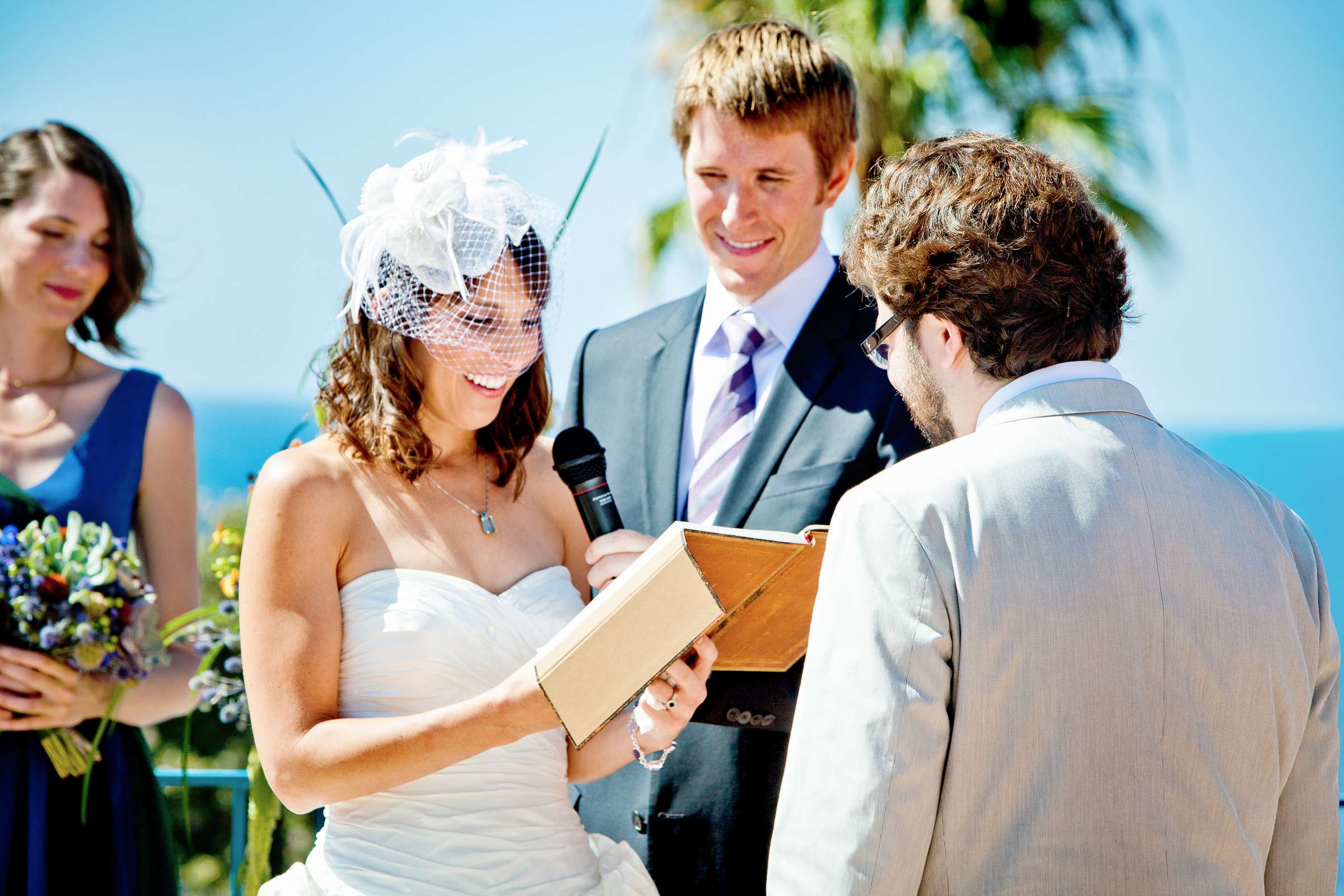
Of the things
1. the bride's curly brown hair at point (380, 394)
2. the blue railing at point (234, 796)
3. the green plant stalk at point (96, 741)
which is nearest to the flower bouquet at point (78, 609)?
the green plant stalk at point (96, 741)

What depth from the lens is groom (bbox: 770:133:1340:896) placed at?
1.46m

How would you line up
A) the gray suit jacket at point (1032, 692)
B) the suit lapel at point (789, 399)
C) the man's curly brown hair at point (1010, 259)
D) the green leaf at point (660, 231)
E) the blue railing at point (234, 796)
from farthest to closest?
the green leaf at point (660, 231) → the blue railing at point (234, 796) → the suit lapel at point (789, 399) → the man's curly brown hair at point (1010, 259) → the gray suit jacket at point (1032, 692)

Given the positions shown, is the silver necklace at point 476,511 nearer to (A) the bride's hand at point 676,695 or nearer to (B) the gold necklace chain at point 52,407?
(A) the bride's hand at point 676,695

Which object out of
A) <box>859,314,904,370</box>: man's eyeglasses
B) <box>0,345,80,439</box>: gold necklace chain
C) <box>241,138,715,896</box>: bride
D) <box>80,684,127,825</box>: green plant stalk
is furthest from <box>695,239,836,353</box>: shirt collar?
<box>0,345,80,439</box>: gold necklace chain

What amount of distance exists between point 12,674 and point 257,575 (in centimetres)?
120

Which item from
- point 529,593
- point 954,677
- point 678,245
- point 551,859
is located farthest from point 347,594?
point 678,245

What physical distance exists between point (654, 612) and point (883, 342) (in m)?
0.56

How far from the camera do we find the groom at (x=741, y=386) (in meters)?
2.67

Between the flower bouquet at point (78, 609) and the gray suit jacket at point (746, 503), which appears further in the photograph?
the flower bouquet at point (78, 609)

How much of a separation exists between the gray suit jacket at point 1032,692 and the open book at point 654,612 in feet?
0.69

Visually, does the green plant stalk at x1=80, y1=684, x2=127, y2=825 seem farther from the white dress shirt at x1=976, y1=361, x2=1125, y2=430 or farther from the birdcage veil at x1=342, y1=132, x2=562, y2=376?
the white dress shirt at x1=976, y1=361, x2=1125, y2=430

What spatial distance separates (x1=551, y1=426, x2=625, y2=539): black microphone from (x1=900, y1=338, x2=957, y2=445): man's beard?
0.69 meters

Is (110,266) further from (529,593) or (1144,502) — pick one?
(1144,502)

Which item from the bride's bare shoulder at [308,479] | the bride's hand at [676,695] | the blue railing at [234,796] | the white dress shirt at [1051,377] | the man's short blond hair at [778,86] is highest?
the man's short blond hair at [778,86]
